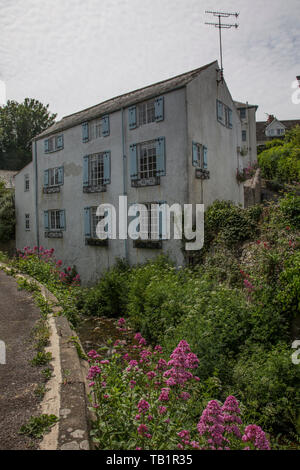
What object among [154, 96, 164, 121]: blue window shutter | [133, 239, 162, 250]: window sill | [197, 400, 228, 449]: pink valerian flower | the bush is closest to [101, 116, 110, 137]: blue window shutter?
[154, 96, 164, 121]: blue window shutter

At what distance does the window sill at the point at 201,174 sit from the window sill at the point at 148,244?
9.72ft

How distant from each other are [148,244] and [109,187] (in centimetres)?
366

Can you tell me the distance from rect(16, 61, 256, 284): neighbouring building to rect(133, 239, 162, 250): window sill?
0.04m

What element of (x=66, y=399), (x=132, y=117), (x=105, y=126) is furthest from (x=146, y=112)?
(x=66, y=399)

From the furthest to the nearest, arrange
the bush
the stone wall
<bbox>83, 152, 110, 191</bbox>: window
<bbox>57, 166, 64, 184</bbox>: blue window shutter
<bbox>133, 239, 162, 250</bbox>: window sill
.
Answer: the stone wall, <bbox>57, 166, 64, 184</bbox>: blue window shutter, <bbox>83, 152, 110, 191</bbox>: window, <bbox>133, 239, 162, 250</bbox>: window sill, the bush

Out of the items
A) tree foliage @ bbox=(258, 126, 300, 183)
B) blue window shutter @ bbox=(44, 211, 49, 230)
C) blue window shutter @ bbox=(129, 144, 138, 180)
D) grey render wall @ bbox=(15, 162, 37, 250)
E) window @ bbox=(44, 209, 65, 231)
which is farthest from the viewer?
tree foliage @ bbox=(258, 126, 300, 183)

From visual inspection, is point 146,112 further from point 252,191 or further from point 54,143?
point 252,191

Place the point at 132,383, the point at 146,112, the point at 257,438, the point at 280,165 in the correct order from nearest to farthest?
the point at 257,438, the point at 132,383, the point at 146,112, the point at 280,165

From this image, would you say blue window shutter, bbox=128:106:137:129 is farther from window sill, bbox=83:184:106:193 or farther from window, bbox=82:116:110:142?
window sill, bbox=83:184:106:193

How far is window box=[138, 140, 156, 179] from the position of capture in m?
13.2

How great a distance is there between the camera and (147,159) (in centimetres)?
1341

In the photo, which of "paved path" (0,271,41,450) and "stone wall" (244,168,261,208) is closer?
"paved path" (0,271,41,450)
